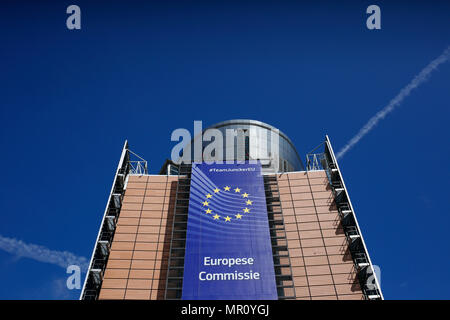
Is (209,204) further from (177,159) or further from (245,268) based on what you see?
(177,159)

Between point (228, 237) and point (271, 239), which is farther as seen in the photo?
point (271, 239)

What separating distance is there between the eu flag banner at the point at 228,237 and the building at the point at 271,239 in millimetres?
915

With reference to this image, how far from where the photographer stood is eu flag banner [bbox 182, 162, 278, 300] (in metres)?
33.2

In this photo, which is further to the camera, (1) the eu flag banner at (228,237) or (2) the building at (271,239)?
(2) the building at (271,239)

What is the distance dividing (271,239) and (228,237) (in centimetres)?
566

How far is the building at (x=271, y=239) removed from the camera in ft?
117

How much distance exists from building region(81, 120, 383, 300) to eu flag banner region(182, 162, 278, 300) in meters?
0.92

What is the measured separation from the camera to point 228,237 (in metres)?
37.9

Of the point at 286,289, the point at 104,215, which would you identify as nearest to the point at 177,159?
the point at 104,215

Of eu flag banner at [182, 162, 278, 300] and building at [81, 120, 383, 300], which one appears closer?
eu flag banner at [182, 162, 278, 300]

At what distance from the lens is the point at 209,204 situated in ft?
139

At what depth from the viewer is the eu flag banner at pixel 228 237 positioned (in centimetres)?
3319
